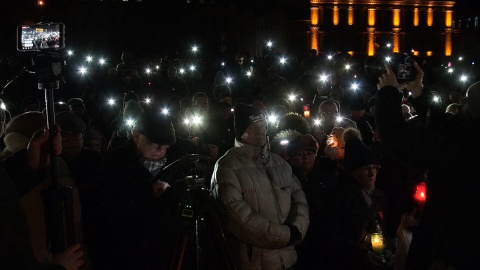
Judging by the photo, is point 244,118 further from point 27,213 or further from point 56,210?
point 56,210

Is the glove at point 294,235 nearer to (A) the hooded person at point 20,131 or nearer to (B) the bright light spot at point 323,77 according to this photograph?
(A) the hooded person at point 20,131

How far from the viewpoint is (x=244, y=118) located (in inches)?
212

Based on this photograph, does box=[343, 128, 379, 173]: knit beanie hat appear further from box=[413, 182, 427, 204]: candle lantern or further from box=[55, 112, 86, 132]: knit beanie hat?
box=[55, 112, 86, 132]: knit beanie hat

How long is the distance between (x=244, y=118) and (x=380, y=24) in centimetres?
8340

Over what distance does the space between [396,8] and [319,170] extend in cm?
8421

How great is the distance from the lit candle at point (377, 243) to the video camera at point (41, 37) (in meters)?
2.85

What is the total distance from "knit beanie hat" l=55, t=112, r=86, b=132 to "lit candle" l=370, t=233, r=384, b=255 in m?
2.81

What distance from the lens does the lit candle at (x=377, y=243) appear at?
494 centimetres

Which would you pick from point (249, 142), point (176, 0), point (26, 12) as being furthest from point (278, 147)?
point (176, 0)

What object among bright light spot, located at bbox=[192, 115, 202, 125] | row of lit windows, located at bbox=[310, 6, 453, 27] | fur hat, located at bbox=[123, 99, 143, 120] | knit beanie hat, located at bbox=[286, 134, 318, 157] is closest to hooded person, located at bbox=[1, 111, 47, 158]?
knit beanie hat, located at bbox=[286, 134, 318, 157]

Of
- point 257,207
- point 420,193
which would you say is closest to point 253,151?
point 257,207

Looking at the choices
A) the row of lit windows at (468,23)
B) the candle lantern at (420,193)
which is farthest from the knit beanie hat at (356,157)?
the row of lit windows at (468,23)

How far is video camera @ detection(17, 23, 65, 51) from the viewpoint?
3.76 meters

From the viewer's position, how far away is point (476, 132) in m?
3.24
